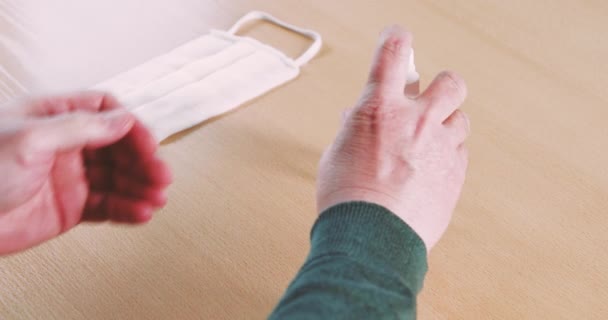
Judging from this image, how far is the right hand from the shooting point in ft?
1.49

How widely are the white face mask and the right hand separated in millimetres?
254

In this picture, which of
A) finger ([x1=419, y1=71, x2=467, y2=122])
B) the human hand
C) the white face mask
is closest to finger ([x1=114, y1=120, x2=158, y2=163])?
the human hand

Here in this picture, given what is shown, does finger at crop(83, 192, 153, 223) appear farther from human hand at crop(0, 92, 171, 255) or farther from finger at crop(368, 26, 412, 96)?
finger at crop(368, 26, 412, 96)

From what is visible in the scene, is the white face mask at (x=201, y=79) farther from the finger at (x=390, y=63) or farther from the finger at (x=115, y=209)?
the finger at (x=390, y=63)

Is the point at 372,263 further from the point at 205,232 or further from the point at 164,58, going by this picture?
the point at 164,58

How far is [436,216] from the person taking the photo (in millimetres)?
465

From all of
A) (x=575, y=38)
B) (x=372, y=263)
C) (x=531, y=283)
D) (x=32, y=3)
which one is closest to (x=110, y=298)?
(x=372, y=263)

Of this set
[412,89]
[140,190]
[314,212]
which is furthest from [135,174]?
[412,89]

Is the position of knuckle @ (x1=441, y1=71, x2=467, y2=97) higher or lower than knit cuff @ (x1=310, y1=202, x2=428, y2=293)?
higher

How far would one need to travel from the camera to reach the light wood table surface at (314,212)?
0.53 metres

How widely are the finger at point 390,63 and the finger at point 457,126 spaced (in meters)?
0.06

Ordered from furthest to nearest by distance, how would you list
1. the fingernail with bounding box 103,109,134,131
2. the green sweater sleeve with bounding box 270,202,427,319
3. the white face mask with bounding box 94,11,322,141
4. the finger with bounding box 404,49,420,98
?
the white face mask with bounding box 94,11,322,141 < the finger with bounding box 404,49,420,98 < the fingernail with bounding box 103,109,134,131 < the green sweater sleeve with bounding box 270,202,427,319

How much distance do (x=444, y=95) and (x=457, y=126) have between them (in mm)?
31

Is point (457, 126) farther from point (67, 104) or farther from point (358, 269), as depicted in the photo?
point (67, 104)
